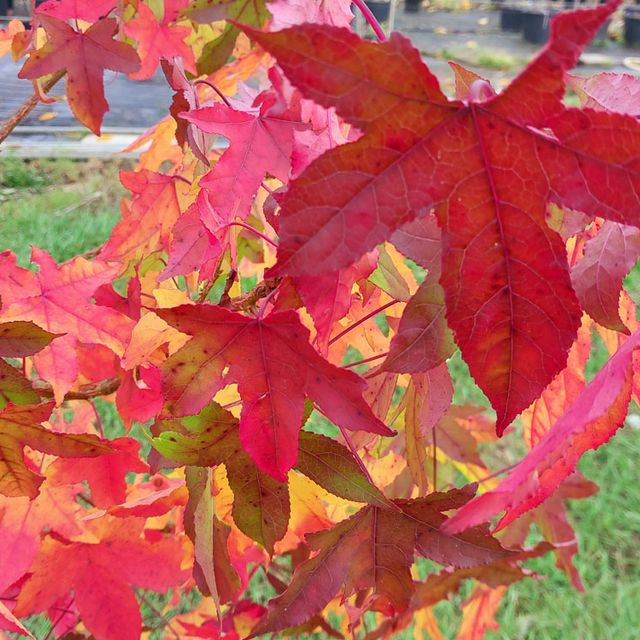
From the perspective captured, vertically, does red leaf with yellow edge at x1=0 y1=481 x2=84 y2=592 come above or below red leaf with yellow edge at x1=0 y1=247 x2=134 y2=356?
below

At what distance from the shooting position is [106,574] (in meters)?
0.85

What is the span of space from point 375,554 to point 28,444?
295 mm

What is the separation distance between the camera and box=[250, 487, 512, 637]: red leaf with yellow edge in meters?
0.61

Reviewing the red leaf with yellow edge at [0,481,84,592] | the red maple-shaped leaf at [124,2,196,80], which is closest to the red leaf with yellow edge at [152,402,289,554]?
the red leaf with yellow edge at [0,481,84,592]

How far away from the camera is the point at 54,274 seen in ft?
2.61

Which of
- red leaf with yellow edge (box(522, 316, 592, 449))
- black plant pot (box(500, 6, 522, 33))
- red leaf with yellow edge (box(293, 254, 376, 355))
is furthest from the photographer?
black plant pot (box(500, 6, 522, 33))

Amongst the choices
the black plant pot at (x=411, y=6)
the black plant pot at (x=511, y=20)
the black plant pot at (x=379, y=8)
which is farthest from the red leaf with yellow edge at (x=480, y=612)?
the black plant pot at (x=411, y=6)

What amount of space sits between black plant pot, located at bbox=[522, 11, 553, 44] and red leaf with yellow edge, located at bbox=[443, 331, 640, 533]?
1088 centimetres

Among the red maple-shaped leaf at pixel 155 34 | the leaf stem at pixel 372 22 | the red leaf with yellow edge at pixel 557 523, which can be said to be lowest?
the red leaf with yellow edge at pixel 557 523

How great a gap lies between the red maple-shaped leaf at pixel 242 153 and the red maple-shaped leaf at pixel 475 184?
0.20 metres

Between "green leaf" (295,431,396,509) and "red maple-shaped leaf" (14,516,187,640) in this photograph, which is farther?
"red maple-shaped leaf" (14,516,187,640)

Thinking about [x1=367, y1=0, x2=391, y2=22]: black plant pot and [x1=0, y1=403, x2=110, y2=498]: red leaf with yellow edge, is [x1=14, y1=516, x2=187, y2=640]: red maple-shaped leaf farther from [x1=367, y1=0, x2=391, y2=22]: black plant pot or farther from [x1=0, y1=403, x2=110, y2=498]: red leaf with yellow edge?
[x1=367, y1=0, x2=391, y2=22]: black plant pot

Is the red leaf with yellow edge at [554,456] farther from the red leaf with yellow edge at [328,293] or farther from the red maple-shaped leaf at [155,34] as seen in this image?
the red maple-shaped leaf at [155,34]

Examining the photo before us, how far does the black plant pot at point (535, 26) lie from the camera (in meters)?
10.2
